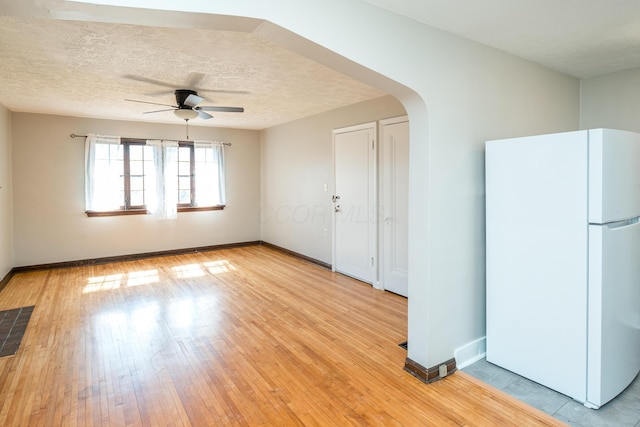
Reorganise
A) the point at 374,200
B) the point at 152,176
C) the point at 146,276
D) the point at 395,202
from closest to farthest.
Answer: the point at 395,202 < the point at 374,200 < the point at 146,276 < the point at 152,176

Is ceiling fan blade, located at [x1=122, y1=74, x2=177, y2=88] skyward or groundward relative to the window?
skyward

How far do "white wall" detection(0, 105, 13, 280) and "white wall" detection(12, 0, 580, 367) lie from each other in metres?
5.08

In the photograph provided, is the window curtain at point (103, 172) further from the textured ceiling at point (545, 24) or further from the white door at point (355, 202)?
the textured ceiling at point (545, 24)

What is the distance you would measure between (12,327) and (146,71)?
2.80 m

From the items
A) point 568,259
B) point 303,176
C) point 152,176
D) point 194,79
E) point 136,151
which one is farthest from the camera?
point 152,176

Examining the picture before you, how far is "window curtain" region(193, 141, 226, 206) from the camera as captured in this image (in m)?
6.93

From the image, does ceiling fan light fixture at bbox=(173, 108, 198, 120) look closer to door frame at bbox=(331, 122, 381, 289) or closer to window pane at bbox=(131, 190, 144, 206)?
door frame at bbox=(331, 122, 381, 289)

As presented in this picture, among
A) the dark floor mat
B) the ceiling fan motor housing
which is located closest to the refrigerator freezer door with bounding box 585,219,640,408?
→ the ceiling fan motor housing

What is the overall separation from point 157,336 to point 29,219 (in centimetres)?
399

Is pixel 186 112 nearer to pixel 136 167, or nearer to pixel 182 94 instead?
pixel 182 94

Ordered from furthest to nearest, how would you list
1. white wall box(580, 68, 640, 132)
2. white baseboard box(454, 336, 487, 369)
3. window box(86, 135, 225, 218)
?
window box(86, 135, 225, 218), white wall box(580, 68, 640, 132), white baseboard box(454, 336, 487, 369)

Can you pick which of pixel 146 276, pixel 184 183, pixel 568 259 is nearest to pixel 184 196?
pixel 184 183

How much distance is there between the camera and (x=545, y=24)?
8.02 feet

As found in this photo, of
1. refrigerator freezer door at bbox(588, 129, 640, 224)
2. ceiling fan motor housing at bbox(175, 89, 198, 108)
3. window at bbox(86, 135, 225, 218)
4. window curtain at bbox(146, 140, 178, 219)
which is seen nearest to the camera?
refrigerator freezer door at bbox(588, 129, 640, 224)
